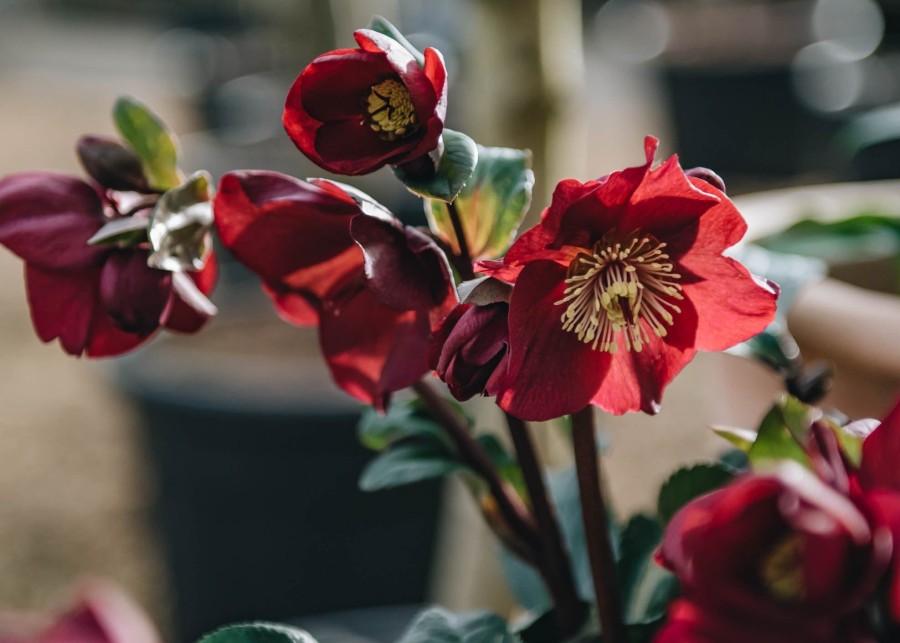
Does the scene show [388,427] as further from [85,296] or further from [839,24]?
[839,24]

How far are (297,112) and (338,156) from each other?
21 mm

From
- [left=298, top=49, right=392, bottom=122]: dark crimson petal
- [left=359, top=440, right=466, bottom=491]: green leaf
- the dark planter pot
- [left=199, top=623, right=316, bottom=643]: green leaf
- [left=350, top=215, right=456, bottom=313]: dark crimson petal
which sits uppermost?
[left=298, top=49, right=392, bottom=122]: dark crimson petal

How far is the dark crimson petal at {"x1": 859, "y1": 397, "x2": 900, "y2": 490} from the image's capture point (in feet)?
0.79

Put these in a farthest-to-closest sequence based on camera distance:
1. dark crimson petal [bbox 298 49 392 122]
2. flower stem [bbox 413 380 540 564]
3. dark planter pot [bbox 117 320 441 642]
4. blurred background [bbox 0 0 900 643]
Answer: dark planter pot [bbox 117 320 441 642] → blurred background [bbox 0 0 900 643] → flower stem [bbox 413 380 540 564] → dark crimson petal [bbox 298 49 392 122]

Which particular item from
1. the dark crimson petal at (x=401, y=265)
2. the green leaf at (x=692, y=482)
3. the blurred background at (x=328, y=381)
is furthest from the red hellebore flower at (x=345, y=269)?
the blurred background at (x=328, y=381)

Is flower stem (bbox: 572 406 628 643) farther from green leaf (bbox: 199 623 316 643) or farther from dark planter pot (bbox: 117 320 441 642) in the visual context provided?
dark planter pot (bbox: 117 320 441 642)

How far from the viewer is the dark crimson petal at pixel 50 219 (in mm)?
357

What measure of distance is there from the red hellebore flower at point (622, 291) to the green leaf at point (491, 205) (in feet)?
0.19

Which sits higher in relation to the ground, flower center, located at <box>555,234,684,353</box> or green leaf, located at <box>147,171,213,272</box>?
green leaf, located at <box>147,171,213,272</box>

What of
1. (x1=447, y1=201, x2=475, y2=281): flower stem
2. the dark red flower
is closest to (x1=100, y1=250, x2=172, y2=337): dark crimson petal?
the dark red flower

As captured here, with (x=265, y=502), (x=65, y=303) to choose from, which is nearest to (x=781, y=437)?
(x=65, y=303)

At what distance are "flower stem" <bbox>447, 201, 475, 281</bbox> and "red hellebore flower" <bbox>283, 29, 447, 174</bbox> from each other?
0.04 metres

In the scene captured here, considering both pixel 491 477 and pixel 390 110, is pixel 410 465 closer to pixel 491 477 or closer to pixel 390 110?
pixel 491 477

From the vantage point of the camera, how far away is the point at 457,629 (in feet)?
1.25
